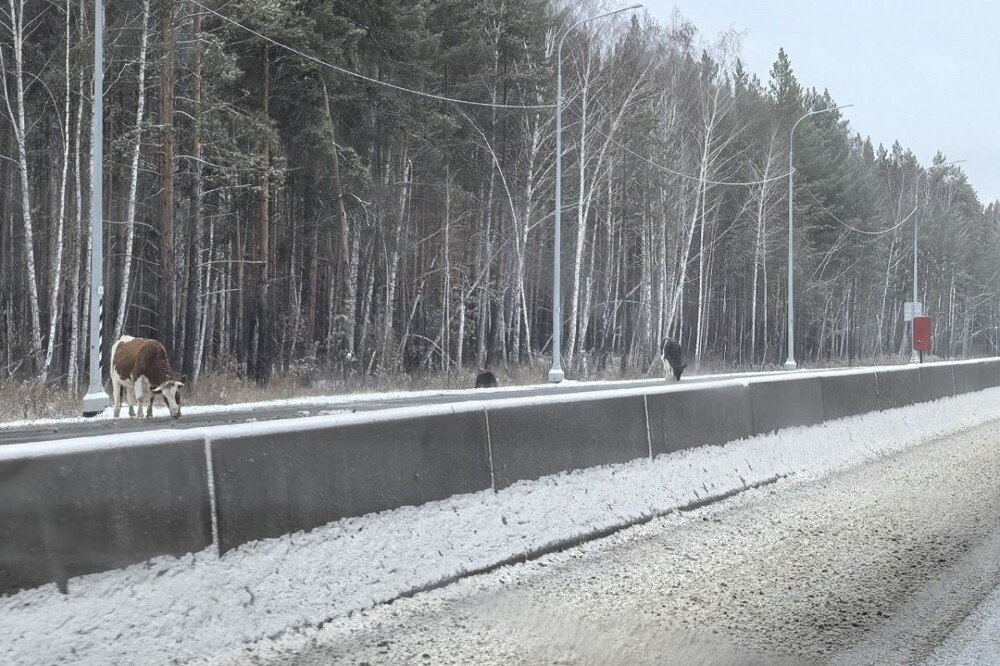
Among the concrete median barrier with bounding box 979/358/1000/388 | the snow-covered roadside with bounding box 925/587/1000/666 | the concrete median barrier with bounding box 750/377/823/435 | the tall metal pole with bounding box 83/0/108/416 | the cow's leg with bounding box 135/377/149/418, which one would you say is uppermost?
the tall metal pole with bounding box 83/0/108/416

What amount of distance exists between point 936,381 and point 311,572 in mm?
14639

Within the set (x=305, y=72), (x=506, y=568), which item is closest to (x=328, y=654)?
(x=506, y=568)

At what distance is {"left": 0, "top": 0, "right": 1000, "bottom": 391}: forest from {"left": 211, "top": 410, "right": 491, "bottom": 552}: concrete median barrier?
18.2 m

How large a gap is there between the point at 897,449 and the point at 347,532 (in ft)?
32.5

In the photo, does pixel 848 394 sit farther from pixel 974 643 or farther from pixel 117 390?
pixel 117 390

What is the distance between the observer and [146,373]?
47.2ft

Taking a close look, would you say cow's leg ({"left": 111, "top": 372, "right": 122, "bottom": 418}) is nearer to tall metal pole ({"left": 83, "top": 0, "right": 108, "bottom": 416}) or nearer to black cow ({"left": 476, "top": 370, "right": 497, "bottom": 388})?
tall metal pole ({"left": 83, "top": 0, "right": 108, "bottom": 416})

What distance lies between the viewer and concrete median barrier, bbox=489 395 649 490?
20.2 ft

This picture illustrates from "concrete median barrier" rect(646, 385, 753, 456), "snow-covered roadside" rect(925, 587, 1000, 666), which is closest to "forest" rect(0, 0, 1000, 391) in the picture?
"concrete median barrier" rect(646, 385, 753, 456)

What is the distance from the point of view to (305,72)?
28391 millimetres

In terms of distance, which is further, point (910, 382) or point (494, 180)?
point (494, 180)

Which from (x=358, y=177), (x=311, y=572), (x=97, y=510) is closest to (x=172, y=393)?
(x=311, y=572)

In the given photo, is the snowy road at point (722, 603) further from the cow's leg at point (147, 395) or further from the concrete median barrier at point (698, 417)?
the cow's leg at point (147, 395)

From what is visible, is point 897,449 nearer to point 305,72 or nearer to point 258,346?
point 258,346
